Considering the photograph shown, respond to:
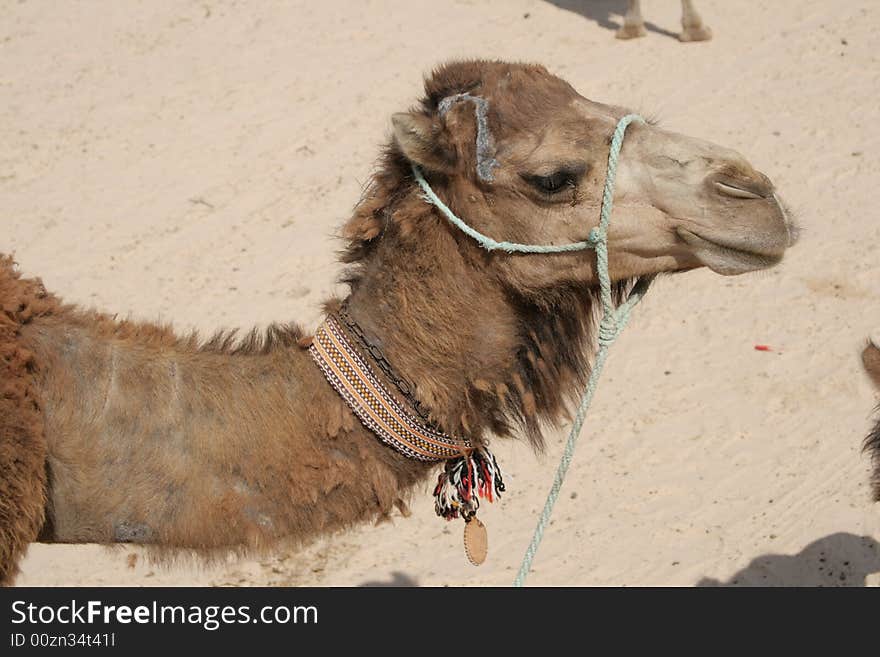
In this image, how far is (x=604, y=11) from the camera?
→ 11.7 m

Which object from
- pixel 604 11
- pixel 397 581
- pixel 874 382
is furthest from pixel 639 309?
pixel 604 11

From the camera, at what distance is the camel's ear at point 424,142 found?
3088 mm

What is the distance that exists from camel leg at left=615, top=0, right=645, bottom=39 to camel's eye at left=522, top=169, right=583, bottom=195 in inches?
330

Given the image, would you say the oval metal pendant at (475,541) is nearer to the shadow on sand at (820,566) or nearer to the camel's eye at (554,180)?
the camel's eye at (554,180)

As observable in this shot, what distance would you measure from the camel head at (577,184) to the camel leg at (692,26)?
820 centimetres

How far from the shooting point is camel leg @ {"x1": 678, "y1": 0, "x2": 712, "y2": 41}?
10711 mm

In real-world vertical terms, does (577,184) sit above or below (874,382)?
above

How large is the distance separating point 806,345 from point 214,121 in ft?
19.3

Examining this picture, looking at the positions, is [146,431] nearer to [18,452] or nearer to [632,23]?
[18,452]

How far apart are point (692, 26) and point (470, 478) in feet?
28.4

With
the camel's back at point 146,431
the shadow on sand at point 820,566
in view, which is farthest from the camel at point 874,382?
the camel's back at point 146,431

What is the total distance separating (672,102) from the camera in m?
9.67

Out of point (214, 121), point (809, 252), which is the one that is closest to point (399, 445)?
point (809, 252)
